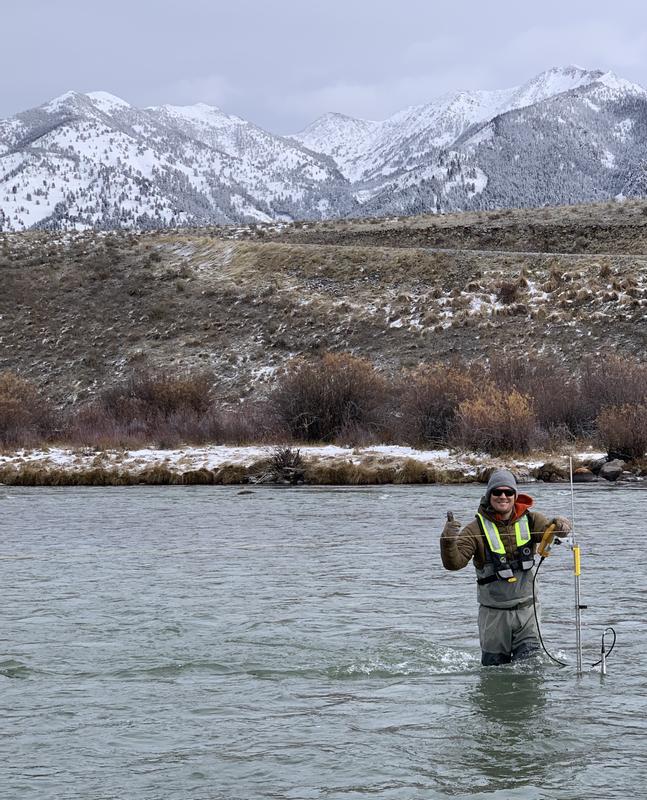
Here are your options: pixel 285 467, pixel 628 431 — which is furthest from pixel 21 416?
pixel 628 431

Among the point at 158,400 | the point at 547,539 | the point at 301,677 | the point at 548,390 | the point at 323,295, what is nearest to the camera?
the point at 547,539

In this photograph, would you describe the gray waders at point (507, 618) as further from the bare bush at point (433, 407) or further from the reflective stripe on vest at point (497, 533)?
the bare bush at point (433, 407)

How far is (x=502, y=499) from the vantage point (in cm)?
952

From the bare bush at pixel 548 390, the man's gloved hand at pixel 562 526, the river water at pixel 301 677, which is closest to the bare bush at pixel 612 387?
the bare bush at pixel 548 390

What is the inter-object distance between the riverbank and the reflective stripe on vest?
19.6 m

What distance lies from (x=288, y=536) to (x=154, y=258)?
Answer: 55.2 meters

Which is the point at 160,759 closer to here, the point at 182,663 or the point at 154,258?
the point at 182,663

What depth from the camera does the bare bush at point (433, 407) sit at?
113ft

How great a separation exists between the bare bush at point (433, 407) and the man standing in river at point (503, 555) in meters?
23.6

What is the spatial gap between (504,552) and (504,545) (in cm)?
8

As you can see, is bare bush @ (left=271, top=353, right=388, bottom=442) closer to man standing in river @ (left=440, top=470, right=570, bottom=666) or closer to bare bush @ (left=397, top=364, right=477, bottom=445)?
bare bush @ (left=397, top=364, right=477, bottom=445)

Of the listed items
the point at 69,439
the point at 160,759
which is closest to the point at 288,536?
the point at 160,759

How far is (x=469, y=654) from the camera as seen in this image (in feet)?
38.1

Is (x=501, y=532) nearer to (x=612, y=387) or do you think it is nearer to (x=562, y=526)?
(x=562, y=526)
